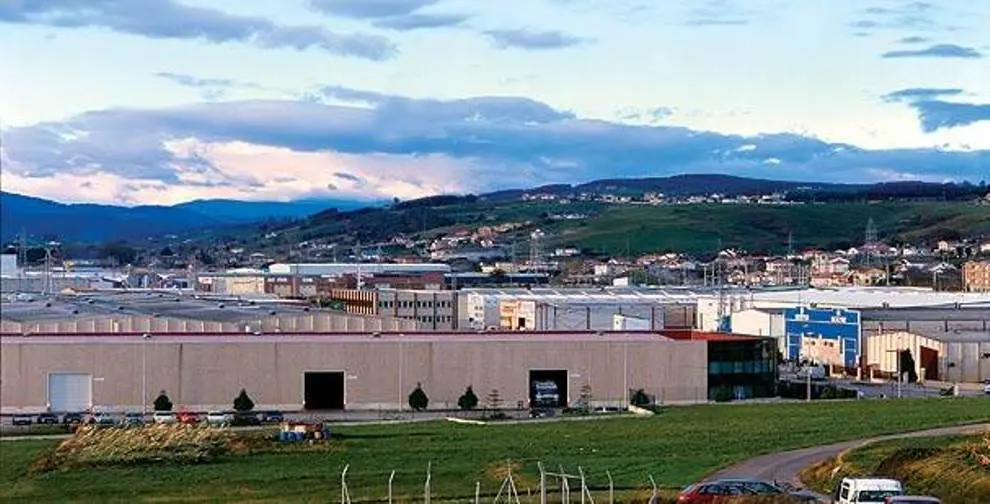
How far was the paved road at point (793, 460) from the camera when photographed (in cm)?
2689

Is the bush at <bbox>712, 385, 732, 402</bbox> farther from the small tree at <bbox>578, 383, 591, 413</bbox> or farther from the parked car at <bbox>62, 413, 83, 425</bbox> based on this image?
the parked car at <bbox>62, 413, 83, 425</bbox>

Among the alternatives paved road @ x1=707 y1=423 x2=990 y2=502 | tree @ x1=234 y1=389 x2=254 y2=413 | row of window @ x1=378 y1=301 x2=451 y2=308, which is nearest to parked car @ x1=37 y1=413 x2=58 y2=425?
tree @ x1=234 y1=389 x2=254 y2=413

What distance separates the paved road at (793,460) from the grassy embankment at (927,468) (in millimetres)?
364

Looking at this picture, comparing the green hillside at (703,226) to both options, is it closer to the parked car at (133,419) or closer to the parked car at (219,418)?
the parked car at (219,418)

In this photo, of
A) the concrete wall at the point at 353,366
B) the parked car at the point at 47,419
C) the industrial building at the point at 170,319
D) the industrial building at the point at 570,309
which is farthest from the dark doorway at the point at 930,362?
the parked car at the point at 47,419

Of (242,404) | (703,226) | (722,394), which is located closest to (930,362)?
(722,394)

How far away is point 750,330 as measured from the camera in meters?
68.4

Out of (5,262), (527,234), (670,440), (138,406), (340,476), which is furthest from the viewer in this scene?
(527,234)

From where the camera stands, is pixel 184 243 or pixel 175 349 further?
pixel 184 243

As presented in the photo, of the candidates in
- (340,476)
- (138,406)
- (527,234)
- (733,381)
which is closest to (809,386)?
(733,381)

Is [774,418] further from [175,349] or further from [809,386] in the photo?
[175,349]

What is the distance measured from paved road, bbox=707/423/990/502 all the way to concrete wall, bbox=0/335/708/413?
1439 cm

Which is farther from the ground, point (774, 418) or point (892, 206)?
point (892, 206)

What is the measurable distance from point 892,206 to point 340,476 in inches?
6150
